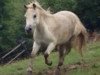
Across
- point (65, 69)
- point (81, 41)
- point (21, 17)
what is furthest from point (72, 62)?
point (21, 17)

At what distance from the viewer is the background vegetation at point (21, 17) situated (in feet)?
81.9

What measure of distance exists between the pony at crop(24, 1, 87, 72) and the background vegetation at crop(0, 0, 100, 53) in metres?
11.6

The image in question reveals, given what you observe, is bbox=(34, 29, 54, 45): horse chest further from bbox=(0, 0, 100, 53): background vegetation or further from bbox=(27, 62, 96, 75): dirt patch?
bbox=(0, 0, 100, 53): background vegetation

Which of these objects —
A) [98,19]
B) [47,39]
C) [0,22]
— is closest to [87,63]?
[47,39]

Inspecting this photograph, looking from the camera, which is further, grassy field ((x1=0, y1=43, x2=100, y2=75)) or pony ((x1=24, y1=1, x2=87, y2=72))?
grassy field ((x1=0, y1=43, x2=100, y2=75))

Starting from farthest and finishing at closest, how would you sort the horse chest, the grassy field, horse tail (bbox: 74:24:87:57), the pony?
horse tail (bbox: 74:24:87:57), the grassy field, the horse chest, the pony

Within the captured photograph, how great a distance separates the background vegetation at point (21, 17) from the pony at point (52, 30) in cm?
1165

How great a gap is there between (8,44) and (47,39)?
49.8 ft

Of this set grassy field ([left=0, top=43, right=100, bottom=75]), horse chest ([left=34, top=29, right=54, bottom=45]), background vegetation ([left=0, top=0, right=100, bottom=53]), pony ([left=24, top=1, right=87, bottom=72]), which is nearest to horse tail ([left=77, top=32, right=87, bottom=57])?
pony ([left=24, top=1, right=87, bottom=72])

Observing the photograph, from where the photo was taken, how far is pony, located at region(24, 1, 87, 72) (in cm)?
1084

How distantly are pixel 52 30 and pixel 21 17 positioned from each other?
59.4ft

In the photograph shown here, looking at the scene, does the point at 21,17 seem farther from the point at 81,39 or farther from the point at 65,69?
the point at 65,69

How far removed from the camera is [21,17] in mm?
29562

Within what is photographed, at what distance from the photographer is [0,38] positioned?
2620 centimetres
